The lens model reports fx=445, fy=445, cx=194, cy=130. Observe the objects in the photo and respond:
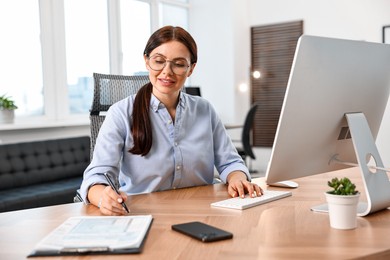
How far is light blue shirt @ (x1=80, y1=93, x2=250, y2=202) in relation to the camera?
1538mm

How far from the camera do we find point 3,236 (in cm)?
108

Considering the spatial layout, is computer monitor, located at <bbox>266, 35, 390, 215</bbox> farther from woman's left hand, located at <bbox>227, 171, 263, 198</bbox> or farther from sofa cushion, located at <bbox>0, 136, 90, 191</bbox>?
sofa cushion, located at <bbox>0, 136, 90, 191</bbox>

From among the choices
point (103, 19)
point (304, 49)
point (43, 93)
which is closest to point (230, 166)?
point (304, 49)

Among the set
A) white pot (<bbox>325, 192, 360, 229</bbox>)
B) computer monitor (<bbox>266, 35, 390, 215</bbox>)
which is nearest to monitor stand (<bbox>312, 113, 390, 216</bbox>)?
computer monitor (<bbox>266, 35, 390, 215</bbox>)

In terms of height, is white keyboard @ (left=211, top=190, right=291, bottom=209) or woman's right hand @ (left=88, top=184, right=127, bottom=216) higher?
woman's right hand @ (left=88, top=184, right=127, bottom=216)

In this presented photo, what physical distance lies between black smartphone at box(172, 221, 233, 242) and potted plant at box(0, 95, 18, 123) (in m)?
3.17

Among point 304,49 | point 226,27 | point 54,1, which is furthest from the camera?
point 226,27

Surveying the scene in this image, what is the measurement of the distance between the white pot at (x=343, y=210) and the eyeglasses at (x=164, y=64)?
0.70 m

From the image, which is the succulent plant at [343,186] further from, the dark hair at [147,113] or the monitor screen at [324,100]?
the dark hair at [147,113]

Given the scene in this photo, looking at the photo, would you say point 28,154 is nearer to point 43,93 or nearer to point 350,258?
point 43,93

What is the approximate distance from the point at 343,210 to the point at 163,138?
2.40ft

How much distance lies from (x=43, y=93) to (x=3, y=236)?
350 cm

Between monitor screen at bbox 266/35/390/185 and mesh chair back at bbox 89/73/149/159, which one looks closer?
monitor screen at bbox 266/35/390/185

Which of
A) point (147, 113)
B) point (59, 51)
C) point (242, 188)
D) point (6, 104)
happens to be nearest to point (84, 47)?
point (59, 51)
